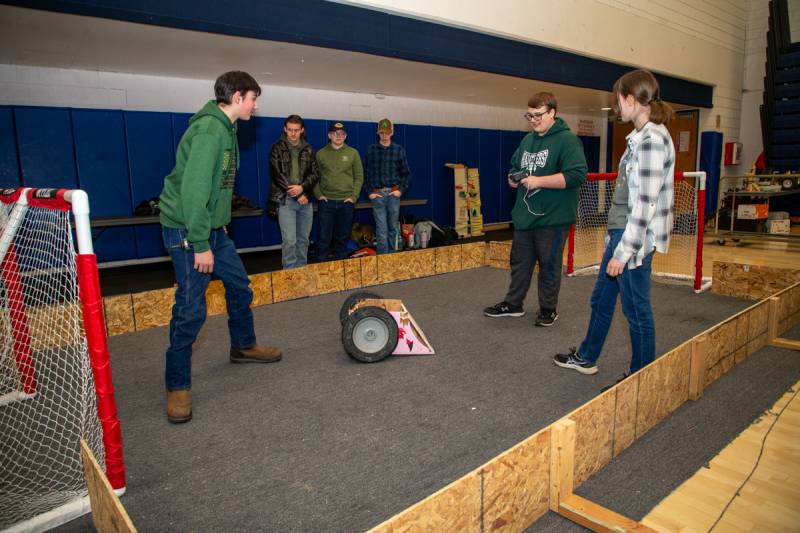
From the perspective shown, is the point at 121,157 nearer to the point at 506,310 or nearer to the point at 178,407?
the point at 178,407

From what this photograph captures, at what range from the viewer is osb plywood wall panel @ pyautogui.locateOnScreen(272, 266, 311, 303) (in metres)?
4.99

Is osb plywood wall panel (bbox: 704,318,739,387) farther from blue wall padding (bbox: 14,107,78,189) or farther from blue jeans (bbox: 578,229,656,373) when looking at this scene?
blue wall padding (bbox: 14,107,78,189)

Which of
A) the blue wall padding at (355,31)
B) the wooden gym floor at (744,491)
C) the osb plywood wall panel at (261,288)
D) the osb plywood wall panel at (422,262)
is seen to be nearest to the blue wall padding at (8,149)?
the blue wall padding at (355,31)

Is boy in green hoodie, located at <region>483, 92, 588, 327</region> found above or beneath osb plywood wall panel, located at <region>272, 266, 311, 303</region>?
above

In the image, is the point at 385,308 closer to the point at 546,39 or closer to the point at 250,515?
the point at 250,515

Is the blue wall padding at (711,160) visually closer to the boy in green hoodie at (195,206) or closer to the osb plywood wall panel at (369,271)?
the osb plywood wall panel at (369,271)

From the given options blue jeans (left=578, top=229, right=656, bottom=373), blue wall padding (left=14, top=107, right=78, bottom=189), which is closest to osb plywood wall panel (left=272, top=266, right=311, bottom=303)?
blue jeans (left=578, top=229, right=656, bottom=373)

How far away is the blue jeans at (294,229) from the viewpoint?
17.9 ft

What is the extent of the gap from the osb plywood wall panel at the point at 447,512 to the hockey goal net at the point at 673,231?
14.6 ft

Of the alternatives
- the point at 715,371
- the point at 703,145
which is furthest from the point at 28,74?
the point at 703,145

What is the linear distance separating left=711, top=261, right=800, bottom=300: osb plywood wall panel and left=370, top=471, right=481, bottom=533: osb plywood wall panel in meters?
4.42

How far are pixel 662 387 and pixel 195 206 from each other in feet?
7.91

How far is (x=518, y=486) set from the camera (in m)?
1.78

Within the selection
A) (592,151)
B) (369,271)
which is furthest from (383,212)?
(592,151)
